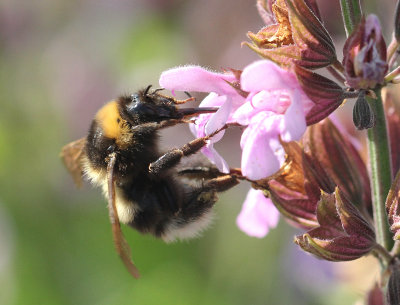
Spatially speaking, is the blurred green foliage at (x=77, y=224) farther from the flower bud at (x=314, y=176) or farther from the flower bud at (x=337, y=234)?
the flower bud at (x=337, y=234)

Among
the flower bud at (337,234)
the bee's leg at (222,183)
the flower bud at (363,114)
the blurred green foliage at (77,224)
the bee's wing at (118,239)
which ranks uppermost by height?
the flower bud at (363,114)

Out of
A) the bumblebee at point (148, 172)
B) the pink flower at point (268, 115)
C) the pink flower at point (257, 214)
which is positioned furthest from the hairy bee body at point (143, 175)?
the pink flower at point (268, 115)

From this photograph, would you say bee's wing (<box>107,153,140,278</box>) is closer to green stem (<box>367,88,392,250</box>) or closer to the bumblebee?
the bumblebee

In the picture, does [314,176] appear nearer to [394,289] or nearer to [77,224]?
[394,289]

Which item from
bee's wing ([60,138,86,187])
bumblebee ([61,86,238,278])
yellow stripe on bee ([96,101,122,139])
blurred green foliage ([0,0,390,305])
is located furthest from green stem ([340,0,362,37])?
blurred green foliage ([0,0,390,305])

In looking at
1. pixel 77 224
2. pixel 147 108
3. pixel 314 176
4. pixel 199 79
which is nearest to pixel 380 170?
pixel 314 176
